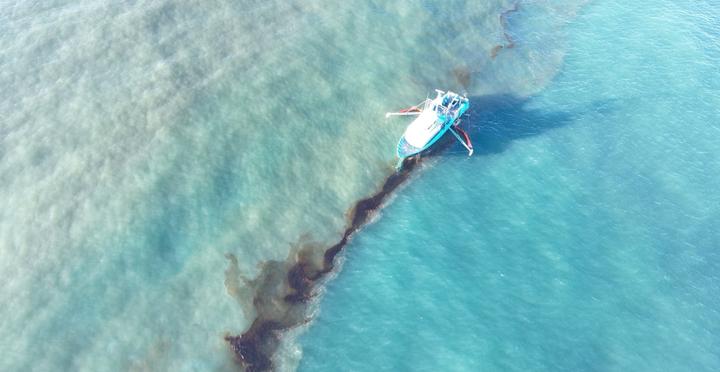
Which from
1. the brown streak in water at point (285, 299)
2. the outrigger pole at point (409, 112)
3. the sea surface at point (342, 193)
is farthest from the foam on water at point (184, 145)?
the outrigger pole at point (409, 112)

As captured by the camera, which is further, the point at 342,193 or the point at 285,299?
the point at 342,193

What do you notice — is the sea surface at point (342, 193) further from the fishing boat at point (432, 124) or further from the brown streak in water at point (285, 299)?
the fishing boat at point (432, 124)

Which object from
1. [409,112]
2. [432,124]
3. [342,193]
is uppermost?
[432,124]

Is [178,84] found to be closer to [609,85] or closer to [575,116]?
[575,116]

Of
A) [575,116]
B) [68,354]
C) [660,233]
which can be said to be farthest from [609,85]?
[68,354]

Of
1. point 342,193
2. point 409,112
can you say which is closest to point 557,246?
point 409,112

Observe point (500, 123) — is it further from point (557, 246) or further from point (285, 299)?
point (285, 299)
